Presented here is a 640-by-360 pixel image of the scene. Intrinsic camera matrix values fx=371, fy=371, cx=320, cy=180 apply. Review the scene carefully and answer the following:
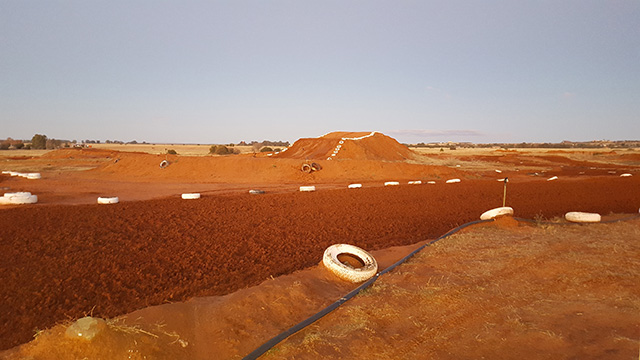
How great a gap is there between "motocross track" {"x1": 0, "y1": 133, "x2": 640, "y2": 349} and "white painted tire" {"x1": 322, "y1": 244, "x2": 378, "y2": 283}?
614 millimetres

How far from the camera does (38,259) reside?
7430mm

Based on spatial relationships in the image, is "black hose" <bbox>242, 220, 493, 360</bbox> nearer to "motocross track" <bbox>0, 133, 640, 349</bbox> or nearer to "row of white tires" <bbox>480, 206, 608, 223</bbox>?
"motocross track" <bbox>0, 133, 640, 349</bbox>

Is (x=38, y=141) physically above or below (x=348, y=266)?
above

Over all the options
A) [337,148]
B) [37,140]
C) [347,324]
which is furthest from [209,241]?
[37,140]

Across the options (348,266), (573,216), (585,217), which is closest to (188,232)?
(348,266)

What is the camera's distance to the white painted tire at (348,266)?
6.67m

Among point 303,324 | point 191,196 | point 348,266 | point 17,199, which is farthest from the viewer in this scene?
point 191,196

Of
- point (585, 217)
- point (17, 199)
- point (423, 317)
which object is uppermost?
point (17, 199)

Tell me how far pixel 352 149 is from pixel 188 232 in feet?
99.1

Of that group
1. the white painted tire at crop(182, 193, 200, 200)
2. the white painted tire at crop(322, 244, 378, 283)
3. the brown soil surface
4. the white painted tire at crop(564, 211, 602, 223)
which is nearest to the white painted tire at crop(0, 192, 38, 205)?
the white painted tire at crop(182, 193, 200, 200)

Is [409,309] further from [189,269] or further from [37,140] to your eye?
[37,140]

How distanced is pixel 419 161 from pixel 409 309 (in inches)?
1509

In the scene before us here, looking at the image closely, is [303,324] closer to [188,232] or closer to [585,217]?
[188,232]

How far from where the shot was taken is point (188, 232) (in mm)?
10023
